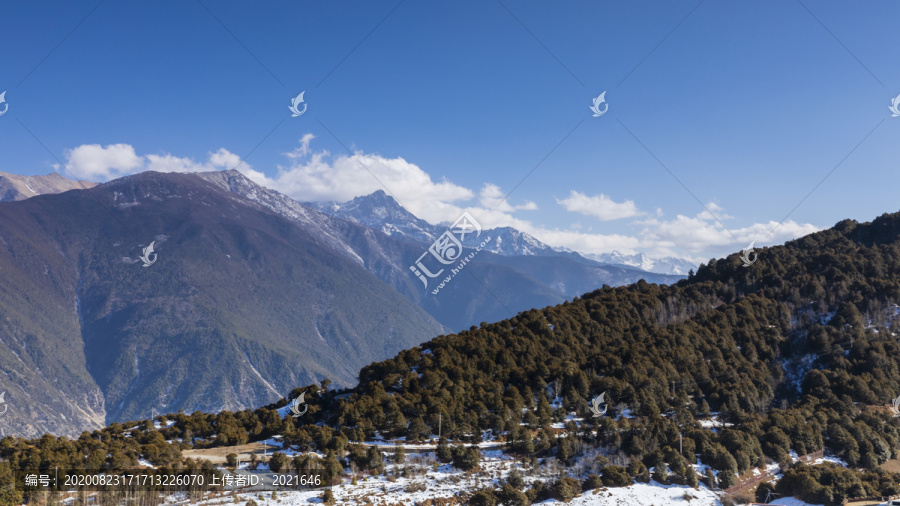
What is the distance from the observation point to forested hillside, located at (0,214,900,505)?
52000mm

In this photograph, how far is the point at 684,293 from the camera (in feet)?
333

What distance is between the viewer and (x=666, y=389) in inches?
2643

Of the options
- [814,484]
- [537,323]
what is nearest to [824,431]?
[814,484]

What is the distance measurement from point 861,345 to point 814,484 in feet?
123
